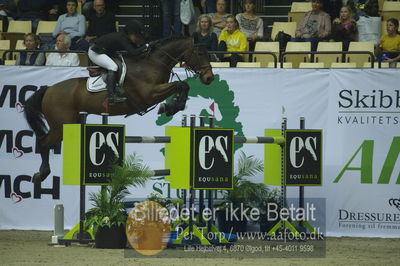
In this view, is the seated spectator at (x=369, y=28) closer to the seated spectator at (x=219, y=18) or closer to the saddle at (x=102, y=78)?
the seated spectator at (x=219, y=18)

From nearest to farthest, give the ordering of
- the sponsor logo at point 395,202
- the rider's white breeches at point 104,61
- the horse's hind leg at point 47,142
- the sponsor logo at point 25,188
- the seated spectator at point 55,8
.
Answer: the rider's white breeches at point 104,61 → the horse's hind leg at point 47,142 → the sponsor logo at point 395,202 → the sponsor logo at point 25,188 → the seated spectator at point 55,8

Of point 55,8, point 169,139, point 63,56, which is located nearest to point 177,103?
point 169,139

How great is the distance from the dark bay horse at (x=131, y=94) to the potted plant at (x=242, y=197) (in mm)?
1349

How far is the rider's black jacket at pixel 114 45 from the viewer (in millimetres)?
12305

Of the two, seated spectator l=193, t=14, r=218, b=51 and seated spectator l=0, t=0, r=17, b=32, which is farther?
seated spectator l=0, t=0, r=17, b=32

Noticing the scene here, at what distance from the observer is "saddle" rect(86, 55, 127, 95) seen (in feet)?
40.6

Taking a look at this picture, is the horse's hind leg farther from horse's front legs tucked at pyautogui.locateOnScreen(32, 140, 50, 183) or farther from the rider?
the rider

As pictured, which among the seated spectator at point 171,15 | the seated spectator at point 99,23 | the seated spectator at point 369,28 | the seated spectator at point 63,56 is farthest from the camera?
the seated spectator at point 171,15

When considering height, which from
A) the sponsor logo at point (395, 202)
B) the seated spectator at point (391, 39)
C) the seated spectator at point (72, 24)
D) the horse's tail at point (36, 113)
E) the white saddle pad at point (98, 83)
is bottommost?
the sponsor logo at point (395, 202)

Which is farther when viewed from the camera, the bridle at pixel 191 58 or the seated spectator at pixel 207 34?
the seated spectator at pixel 207 34

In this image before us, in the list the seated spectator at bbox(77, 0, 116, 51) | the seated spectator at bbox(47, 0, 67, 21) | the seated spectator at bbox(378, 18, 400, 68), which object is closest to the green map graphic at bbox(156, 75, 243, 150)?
the seated spectator at bbox(378, 18, 400, 68)

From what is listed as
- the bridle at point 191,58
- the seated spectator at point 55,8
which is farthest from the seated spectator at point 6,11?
the bridle at point 191,58

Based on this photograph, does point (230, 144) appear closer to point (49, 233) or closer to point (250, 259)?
point (250, 259)

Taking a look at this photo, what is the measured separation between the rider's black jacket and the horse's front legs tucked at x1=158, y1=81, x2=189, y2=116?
969 mm
